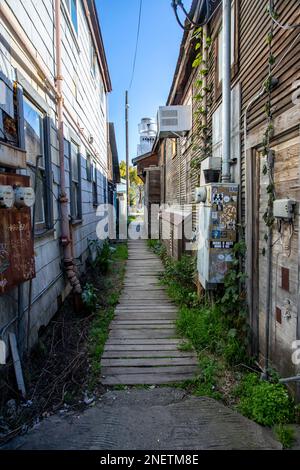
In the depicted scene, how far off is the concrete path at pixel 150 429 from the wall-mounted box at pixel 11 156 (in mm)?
2133

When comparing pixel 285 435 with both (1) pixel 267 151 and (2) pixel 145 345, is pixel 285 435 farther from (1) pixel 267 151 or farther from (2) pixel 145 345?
(1) pixel 267 151

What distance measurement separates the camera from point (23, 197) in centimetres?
249

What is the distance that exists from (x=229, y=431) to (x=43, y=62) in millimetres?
4525

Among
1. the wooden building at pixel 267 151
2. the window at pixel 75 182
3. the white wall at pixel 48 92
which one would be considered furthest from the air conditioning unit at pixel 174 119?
the window at pixel 75 182

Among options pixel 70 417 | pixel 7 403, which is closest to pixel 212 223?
pixel 70 417

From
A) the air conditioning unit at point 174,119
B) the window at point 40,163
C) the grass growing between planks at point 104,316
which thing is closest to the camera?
the grass growing between planks at point 104,316

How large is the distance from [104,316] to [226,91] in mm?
3857

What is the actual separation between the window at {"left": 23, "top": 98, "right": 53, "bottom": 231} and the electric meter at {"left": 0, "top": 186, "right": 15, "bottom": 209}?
4.12ft

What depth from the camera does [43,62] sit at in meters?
3.76

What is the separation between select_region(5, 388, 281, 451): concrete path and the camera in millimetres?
2215

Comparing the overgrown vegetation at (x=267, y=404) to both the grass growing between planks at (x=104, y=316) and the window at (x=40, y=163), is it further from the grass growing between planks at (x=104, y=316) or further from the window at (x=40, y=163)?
the window at (x=40, y=163)

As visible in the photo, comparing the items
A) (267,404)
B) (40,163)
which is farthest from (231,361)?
(40,163)

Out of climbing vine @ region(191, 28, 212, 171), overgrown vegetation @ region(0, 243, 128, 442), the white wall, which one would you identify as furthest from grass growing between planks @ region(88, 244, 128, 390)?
climbing vine @ region(191, 28, 212, 171)

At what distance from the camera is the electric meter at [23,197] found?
8.10ft
